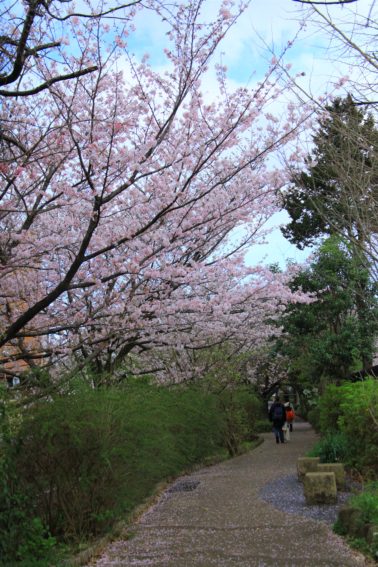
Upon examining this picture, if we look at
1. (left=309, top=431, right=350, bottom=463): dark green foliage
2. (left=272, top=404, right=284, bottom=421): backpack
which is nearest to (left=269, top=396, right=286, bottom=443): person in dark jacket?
(left=272, top=404, right=284, bottom=421): backpack

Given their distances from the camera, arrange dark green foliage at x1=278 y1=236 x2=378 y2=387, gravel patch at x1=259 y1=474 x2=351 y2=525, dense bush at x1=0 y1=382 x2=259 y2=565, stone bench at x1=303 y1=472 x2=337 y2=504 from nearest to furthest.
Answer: dense bush at x1=0 y1=382 x2=259 y2=565 < gravel patch at x1=259 y1=474 x2=351 y2=525 < stone bench at x1=303 y1=472 x2=337 y2=504 < dark green foliage at x1=278 y1=236 x2=378 y2=387

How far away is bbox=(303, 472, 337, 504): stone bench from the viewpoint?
29.1ft

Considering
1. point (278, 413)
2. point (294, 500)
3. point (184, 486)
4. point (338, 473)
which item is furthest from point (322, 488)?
point (278, 413)

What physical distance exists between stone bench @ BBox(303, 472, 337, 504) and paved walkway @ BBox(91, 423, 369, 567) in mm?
561

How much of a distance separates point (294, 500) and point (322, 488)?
92 centimetres

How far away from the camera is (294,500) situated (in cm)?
967

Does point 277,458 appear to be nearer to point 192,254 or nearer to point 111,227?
point 192,254

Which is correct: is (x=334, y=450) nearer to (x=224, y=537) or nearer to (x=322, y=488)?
(x=322, y=488)

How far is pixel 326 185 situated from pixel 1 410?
4.70 metres

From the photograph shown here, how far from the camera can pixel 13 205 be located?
27.5 feet

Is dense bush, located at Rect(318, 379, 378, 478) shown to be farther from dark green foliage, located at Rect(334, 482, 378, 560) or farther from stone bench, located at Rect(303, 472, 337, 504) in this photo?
dark green foliage, located at Rect(334, 482, 378, 560)

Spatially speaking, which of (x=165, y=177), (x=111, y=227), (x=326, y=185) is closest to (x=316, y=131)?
(x=326, y=185)

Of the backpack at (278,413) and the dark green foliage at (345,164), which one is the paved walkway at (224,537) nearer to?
the dark green foliage at (345,164)

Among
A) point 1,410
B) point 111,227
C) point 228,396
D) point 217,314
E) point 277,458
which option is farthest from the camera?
point 228,396
